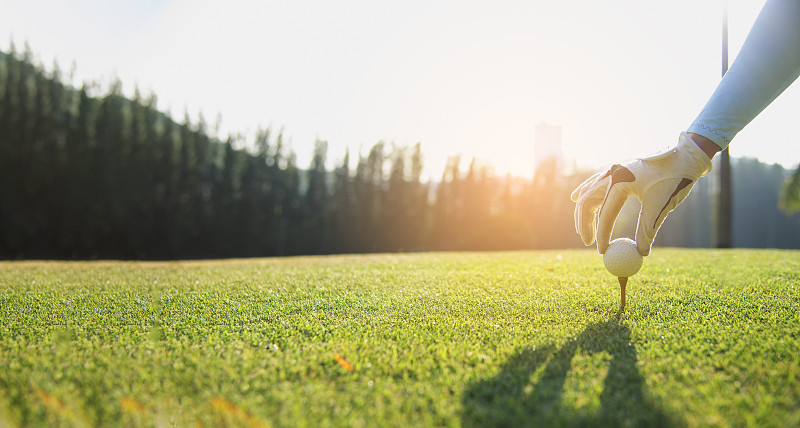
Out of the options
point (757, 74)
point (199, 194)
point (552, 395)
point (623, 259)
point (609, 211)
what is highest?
point (199, 194)

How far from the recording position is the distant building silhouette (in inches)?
1871

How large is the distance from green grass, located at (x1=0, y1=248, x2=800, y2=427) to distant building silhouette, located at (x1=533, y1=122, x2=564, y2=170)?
1817 inches

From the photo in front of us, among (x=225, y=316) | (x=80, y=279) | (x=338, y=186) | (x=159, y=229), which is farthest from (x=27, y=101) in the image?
(x=225, y=316)

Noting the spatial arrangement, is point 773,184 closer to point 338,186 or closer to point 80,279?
point 338,186

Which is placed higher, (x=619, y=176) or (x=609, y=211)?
(x=619, y=176)

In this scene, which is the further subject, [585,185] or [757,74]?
[585,185]

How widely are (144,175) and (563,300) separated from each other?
34.7 metres

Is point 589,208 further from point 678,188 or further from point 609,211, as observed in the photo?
point 678,188

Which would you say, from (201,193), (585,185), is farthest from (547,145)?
(585,185)

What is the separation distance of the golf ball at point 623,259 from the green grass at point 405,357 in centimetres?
30

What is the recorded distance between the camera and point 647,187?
2.65m

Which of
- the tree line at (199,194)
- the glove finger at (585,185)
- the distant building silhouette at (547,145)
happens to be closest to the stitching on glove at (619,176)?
the glove finger at (585,185)

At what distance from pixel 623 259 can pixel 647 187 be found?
47 centimetres

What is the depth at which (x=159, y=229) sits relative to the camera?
3162 cm
